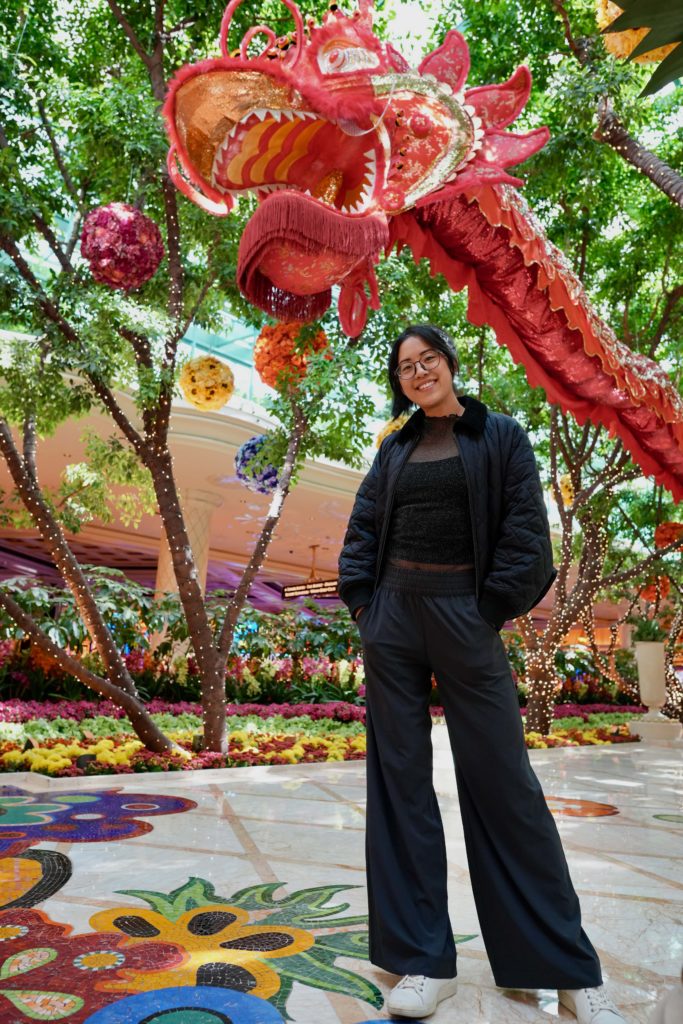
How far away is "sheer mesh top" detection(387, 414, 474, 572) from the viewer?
79.4 inches

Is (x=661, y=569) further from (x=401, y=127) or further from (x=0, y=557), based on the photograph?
(x=0, y=557)

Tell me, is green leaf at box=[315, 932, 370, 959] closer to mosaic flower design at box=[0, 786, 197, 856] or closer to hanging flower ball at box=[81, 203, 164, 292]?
mosaic flower design at box=[0, 786, 197, 856]

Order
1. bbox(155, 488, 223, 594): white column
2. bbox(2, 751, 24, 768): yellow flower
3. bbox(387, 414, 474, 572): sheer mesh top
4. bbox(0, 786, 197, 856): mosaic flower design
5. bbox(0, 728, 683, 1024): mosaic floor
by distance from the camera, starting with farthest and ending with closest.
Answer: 1. bbox(155, 488, 223, 594): white column
2. bbox(2, 751, 24, 768): yellow flower
3. bbox(0, 786, 197, 856): mosaic flower design
4. bbox(387, 414, 474, 572): sheer mesh top
5. bbox(0, 728, 683, 1024): mosaic floor

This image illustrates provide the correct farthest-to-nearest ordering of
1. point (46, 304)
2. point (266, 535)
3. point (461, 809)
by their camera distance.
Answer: point (266, 535) < point (46, 304) < point (461, 809)

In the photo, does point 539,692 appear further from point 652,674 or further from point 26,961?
point 26,961

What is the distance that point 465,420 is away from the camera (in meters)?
2.12

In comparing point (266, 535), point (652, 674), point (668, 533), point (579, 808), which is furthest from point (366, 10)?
point (652, 674)

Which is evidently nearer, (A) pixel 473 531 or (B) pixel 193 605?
(A) pixel 473 531

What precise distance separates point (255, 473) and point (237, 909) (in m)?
4.86

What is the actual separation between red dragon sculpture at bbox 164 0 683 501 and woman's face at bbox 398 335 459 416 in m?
0.17

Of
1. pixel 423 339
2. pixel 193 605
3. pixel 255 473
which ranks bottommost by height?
pixel 193 605

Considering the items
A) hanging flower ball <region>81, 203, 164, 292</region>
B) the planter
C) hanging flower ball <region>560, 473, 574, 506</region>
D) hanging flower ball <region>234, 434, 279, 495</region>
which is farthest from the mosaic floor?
the planter

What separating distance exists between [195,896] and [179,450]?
10436 millimetres

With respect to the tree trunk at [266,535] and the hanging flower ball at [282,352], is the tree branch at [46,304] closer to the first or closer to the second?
the hanging flower ball at [282,352]
